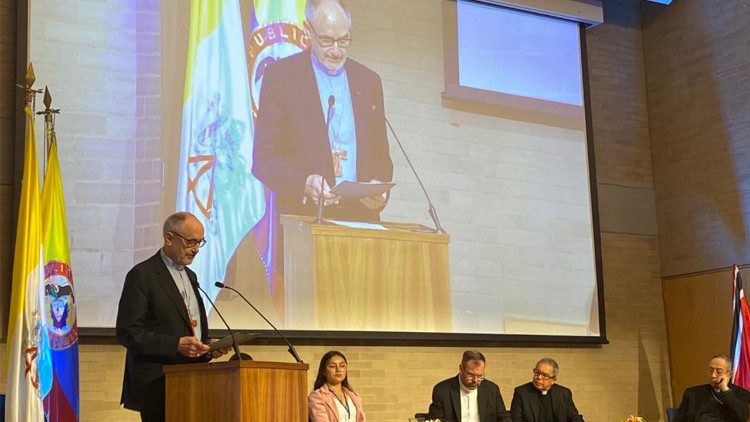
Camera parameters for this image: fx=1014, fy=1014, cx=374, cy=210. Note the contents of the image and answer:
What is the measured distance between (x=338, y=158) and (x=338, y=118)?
334 millimetres

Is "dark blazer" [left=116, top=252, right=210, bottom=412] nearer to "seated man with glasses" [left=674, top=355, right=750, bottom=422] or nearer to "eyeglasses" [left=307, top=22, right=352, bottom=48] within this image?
"eyeglasses" [left=307, top=22, right=352, bottom=48]

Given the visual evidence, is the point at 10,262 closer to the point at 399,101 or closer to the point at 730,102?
the point at 399,101

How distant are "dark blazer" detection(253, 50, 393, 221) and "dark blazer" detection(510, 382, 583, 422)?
188 cm

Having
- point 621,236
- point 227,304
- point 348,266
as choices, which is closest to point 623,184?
point 621,236

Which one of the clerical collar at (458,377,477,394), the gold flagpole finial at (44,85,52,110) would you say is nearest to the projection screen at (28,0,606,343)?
the gold flagpole finial at (44,85,52,110)

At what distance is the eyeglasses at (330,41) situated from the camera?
8.18 m

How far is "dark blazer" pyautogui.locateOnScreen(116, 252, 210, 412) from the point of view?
392 cm

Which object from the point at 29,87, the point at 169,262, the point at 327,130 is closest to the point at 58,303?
the point at 29,87

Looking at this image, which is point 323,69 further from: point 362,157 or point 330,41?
point 362,157

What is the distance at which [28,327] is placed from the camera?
18.9ft

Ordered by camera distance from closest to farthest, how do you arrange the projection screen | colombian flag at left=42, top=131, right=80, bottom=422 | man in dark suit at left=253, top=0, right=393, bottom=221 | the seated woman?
colombian flag at left=42, top=131, right=80, bottom=422 < the seated woman < the projection screen < man in dark suit at left=253, top=0, right=393, bottom=221

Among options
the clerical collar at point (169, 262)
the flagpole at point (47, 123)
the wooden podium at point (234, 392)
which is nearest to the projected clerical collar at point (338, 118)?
the flagpole at point (47, 123)

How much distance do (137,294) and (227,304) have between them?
329 cm

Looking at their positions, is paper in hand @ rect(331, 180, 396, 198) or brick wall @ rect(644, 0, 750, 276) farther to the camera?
brick wall @ rect(644, 0, 750, 276)
